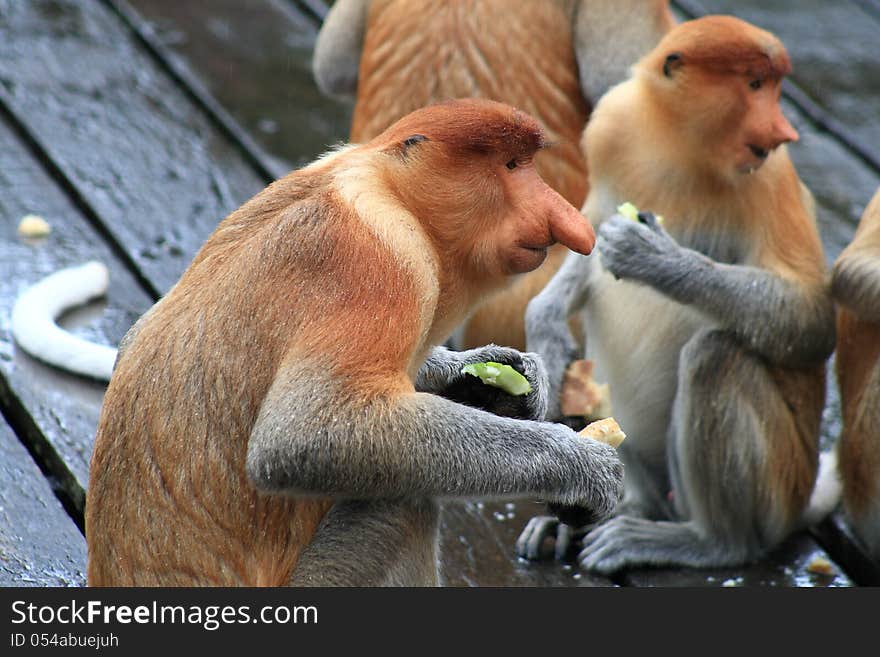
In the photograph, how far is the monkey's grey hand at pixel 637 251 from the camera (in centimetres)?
406

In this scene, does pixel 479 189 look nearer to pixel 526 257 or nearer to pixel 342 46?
pixel 526 257

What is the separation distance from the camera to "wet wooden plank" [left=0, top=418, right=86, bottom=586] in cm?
358

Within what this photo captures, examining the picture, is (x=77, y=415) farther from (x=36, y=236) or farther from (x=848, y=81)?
(x=848, y=81)

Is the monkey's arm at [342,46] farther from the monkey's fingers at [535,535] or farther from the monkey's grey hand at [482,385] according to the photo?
the monkey's grey hand at [482,385]

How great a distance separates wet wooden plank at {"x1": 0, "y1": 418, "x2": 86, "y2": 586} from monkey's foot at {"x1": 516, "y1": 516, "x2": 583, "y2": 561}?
47.6 inches

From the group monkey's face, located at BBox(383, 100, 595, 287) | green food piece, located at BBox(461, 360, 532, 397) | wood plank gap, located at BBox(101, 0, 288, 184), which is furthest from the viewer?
wood plank gap, located at BBox(101, 0, 288, 184)

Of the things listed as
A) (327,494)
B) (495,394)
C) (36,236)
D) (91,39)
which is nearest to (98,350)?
(36,236)

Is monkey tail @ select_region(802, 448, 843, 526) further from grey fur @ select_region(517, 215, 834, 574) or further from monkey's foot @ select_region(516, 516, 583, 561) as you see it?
monkey's foot @ select_region(516, 516, 583, 561)

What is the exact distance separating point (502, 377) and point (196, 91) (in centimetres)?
335

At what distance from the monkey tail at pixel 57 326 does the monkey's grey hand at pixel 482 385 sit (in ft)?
4.56

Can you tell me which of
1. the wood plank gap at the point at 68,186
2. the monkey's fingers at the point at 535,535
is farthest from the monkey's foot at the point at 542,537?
the wood plank gap at the point at 68,186

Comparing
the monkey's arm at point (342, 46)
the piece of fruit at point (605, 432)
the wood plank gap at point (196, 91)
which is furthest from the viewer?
the wood plank gap at point (196, 91)

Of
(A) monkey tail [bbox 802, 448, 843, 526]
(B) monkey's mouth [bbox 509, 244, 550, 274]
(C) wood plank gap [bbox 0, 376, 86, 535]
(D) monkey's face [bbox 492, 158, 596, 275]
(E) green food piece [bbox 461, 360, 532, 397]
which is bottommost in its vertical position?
(A) monkey tail [bbox 802, 448, 843, 526]

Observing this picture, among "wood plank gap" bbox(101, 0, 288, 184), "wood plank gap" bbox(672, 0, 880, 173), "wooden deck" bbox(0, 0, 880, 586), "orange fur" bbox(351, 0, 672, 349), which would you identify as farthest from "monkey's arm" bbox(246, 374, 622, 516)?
"wood plank gap" bbox(672, 0, 880, 173)
